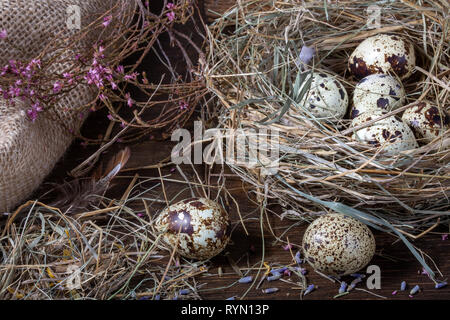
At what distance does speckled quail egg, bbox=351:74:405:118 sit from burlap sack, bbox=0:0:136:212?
593 millimetres

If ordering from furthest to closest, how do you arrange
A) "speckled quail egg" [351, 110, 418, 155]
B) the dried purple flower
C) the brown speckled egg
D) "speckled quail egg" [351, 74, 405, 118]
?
the dried purple flower, "speckled quail egg" [351, 74, 405, 118], "speckled quail egg" [351, 110, 418, 155], the brown speckled egg

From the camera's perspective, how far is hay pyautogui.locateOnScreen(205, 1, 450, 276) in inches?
47.1

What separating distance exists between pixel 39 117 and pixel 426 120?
89 cm

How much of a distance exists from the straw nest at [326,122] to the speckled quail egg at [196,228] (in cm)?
15

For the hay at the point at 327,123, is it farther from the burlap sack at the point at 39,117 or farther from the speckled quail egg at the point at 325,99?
→ the burlap sack at the point at 39,117

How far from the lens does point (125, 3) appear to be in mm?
1476

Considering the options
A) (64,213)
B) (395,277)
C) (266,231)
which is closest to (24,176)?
(64,213)

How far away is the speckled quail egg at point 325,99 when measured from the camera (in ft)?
4.42

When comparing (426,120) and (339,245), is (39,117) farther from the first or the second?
(426,120)

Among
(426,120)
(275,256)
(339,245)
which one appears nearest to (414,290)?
(339,245)

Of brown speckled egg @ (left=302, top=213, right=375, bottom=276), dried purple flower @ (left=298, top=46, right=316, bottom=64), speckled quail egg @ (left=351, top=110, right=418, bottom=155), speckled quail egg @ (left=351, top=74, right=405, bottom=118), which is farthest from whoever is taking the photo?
dried purple flower @ (left=298, top=46, right=316, bottom=64)

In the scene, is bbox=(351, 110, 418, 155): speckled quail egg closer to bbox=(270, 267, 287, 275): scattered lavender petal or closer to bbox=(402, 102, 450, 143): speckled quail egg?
bbox=(402, 102, 450, 143): speckled quail egg

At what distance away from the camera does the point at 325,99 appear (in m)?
1.35

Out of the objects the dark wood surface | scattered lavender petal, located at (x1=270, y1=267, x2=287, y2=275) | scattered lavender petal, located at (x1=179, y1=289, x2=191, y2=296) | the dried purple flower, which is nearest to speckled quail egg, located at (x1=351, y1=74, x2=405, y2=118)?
the dried purple flower
